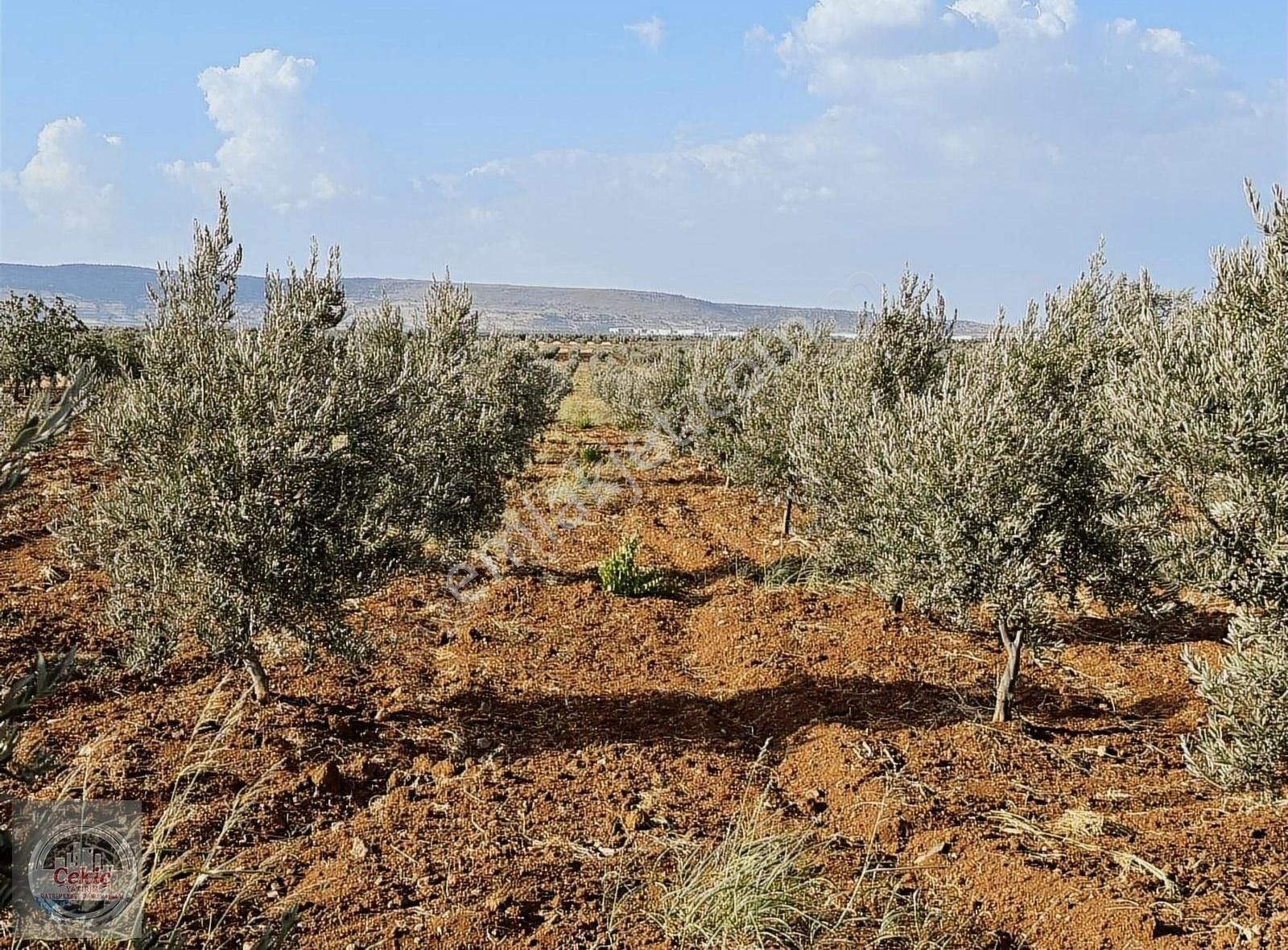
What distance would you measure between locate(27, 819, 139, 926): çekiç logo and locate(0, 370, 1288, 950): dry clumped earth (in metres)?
0.31

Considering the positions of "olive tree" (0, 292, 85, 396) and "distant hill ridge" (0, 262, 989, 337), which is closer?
"olive tree" (0, 292, 85, 396)

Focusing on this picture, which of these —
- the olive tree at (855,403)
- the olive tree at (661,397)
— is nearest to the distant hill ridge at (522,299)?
the olive tree at (661,397)

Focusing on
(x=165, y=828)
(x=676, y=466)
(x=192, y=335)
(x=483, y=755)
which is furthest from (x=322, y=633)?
(x=676, y=466)

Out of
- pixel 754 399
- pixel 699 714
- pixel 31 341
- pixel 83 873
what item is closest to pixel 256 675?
pixel 83 873

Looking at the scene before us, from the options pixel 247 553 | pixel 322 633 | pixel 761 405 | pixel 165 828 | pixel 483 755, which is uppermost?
pixel 761 405

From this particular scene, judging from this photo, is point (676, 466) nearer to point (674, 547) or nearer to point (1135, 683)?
point (674, 547)

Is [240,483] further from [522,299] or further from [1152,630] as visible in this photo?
[522,299]

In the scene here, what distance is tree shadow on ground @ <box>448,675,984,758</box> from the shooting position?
8.01 meters

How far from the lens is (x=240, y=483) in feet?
21.6

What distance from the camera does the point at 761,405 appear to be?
1570 cm

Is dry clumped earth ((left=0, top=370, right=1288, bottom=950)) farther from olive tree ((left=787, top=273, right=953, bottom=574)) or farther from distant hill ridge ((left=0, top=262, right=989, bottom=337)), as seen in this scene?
distant hill ridge ((left=0, top=262, right=989, bottom=337))

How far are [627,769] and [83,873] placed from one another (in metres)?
4.04

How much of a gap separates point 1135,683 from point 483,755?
7.39 metres

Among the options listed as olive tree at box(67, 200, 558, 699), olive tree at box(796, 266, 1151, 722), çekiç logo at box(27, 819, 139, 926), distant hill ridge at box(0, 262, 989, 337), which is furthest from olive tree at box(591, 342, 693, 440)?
distant hill ridge at box(0, 262, 989, 337)
